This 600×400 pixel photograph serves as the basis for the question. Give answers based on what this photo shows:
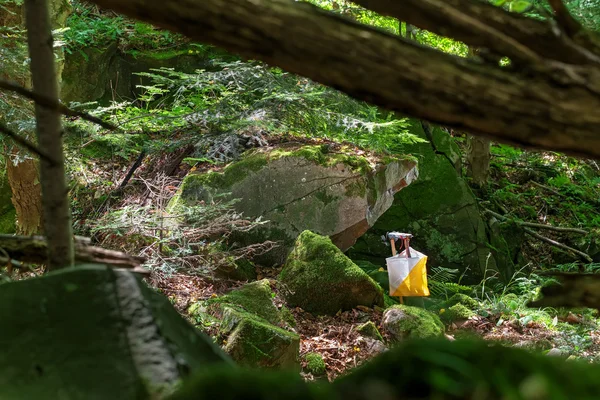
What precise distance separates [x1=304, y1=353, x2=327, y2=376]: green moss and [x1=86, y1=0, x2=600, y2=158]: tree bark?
13.9 ft

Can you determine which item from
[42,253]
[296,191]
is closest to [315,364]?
[296,191]

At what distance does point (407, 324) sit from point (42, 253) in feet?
15.9

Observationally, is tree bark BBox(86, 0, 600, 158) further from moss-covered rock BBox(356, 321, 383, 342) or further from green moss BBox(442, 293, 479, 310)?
green moss BBox(442, 293, 479, 310)

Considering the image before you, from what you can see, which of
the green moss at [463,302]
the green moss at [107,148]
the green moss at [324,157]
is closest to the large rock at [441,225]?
the green moss at [463,302]

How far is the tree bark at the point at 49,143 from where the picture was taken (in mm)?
1763

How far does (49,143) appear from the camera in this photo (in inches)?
70.5

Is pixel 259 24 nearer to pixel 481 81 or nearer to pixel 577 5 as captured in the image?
pixel 481 81

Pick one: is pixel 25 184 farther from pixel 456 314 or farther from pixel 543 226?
pixel 543 226

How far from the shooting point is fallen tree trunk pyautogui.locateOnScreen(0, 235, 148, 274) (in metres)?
1.83

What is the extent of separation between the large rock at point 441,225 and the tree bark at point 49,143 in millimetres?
8308

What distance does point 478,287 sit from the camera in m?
9.66

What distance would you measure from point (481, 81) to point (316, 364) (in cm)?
437

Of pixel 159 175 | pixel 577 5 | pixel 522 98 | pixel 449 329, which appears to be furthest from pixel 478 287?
pixel 522 98

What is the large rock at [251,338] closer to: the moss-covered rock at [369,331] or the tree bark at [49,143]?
the moss-covered rock at [369,331]
